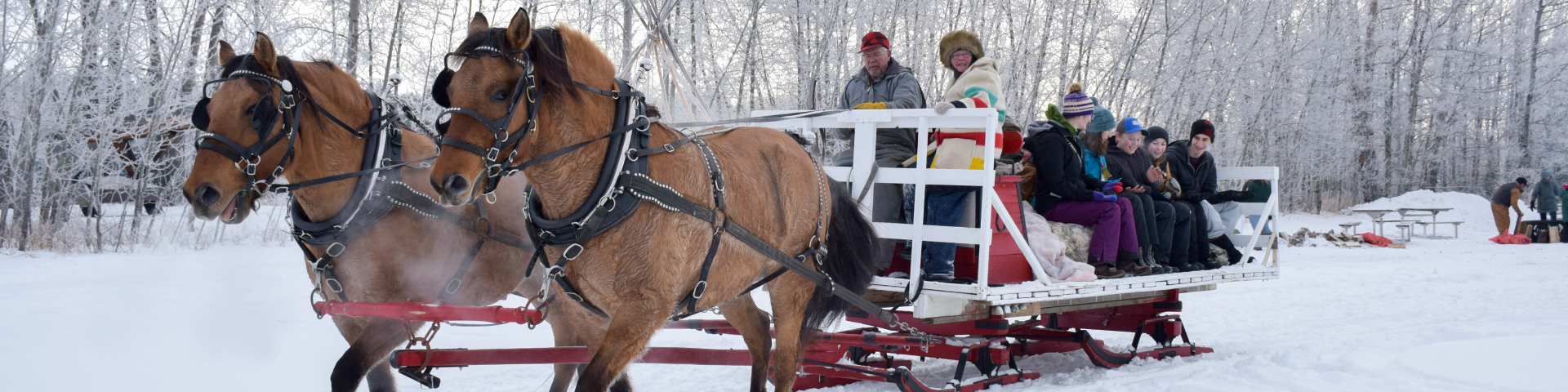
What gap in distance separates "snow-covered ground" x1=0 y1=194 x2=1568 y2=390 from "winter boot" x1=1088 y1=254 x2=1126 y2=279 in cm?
52

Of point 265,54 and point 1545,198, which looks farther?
point 1545,198

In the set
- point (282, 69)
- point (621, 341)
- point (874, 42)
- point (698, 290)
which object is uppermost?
point (874, 42)

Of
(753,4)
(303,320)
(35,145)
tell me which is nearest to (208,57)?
(35,145)

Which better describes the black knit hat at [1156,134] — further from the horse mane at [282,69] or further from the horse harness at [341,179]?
the horse mane at [282,69]

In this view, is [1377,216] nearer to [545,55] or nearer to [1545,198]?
[1545,198]

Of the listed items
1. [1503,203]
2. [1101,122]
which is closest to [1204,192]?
[1101,122]

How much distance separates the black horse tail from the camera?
11.8 feet

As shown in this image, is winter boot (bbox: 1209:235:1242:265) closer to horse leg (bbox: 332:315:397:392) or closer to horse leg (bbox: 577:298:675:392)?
horse leg (bbox: 577:298:675:392)

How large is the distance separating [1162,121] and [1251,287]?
505 cm

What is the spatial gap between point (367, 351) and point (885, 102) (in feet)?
8.51

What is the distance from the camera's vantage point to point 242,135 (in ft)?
8.86

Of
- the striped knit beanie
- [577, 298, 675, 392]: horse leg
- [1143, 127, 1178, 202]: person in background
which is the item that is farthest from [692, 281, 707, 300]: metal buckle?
[1143, 127, 1178, 202]: person in background

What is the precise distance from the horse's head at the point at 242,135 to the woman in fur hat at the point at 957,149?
→ 2305 mm

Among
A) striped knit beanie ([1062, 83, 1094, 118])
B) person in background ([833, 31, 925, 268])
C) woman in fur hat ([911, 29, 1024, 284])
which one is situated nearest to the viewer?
woman in fur hat ([911, 29, 1024, 284])
